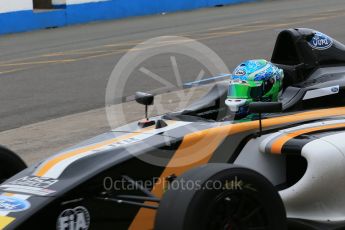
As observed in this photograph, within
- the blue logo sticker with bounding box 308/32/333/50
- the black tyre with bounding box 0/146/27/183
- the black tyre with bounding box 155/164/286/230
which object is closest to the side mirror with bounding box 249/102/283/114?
the black tyre with bounding box 155/164/286/230

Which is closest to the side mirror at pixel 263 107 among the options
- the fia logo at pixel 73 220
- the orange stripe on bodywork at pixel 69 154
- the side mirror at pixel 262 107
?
the side mirror at pixel 262 107

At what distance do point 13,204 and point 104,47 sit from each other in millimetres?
14007

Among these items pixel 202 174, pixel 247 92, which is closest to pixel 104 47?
pixel 247 92

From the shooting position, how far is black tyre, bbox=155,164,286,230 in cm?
387

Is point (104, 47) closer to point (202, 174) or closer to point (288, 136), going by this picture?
point (288, 136)

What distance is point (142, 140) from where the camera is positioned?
4750 mm

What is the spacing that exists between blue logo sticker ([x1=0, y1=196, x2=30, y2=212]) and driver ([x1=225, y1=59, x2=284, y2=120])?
169 cm

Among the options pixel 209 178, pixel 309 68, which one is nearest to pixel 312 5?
pixel 309 68

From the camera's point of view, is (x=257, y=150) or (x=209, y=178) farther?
(x=257, y=150)

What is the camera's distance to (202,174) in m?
4.00

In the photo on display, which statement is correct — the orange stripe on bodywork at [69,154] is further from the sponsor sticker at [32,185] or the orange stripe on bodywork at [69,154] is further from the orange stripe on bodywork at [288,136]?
the orange stripe on bodywork at [288,136]

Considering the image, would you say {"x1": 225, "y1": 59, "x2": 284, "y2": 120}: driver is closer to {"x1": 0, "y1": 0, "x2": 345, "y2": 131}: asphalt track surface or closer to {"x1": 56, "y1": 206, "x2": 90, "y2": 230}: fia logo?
{"x1": 56, "y1": 206, "x2": 90, "y2": 230}: fia logo

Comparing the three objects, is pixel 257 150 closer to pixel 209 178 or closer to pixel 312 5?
pixel 209 178

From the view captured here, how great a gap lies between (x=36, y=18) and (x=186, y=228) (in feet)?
70.8
